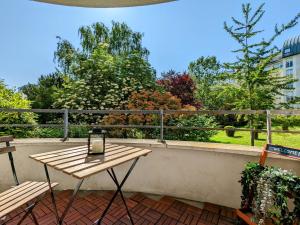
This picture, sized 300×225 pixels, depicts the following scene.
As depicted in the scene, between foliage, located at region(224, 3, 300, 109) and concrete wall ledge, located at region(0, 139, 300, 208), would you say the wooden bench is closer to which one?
concrete wall ledge, located at region(0, 139, 300, 208)

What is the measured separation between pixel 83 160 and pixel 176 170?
136 cm

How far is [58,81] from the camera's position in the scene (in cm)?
890

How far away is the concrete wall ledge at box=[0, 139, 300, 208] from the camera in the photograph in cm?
220

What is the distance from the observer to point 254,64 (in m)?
5.25

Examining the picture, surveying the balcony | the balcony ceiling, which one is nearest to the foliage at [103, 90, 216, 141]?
the balcony

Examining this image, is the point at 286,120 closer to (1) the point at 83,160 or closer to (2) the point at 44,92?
(1) the point at 83,160

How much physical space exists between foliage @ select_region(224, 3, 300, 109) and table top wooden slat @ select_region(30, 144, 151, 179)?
4333 mm

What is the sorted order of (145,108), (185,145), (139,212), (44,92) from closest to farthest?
(139,212)
(185,145)
(145,108)
(44,92)

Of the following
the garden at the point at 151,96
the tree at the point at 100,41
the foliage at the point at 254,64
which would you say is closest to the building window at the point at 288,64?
the garden at the point at 151,96

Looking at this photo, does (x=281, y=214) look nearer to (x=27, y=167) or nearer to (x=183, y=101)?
(x=27, y=167)

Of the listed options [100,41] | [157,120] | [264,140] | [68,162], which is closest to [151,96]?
[157,120]

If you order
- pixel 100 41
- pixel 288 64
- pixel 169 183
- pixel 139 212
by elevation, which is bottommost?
pixel 139 212

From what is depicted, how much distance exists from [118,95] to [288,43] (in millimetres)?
27349

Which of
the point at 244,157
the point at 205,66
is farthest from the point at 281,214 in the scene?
the point at 205,66
